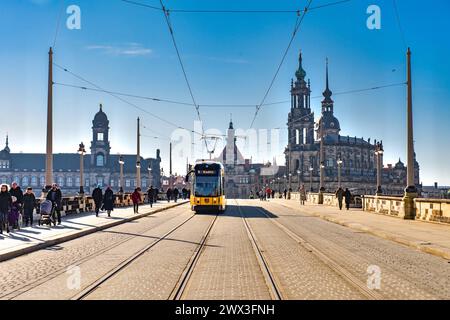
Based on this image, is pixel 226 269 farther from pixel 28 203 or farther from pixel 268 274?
pixel 28 203

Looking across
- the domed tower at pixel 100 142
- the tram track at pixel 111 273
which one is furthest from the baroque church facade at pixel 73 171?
the tram track at pixel 111 273

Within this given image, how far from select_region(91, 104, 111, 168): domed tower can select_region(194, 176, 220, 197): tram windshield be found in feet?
362

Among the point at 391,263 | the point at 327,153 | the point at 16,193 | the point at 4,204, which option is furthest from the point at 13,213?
the point at 327,153

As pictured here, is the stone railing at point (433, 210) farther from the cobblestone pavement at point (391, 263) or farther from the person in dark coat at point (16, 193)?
the person in dark coat at point (16, 193)

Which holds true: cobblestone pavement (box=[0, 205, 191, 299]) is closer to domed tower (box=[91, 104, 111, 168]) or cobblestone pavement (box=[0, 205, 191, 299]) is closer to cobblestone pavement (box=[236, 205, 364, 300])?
cobblestone pavement (box=[236, 205, 364, 300])

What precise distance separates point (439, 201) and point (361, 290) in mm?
14224

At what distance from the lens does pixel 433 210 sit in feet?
71.8

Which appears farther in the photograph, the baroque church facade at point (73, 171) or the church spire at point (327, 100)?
the baroque church facade at point (73, 171)

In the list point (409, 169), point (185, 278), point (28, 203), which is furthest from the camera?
point (409, 169)

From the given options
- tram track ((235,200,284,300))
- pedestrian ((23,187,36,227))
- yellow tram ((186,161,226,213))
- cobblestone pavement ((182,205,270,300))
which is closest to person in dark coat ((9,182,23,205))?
pedestrian ((23,187,36,227))

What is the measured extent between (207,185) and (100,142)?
11718 centimetres

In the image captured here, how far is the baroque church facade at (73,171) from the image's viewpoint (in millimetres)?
152875

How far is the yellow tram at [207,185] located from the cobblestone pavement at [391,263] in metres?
14.0
